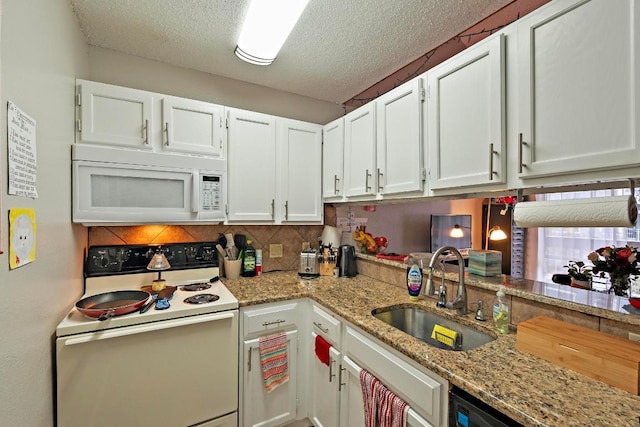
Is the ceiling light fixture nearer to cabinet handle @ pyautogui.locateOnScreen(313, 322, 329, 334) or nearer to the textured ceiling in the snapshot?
the textured ceiling

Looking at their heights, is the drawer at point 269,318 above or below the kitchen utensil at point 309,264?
below

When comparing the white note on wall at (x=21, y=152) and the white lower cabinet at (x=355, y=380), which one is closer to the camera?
the white note on wall at (x=21, y=152)

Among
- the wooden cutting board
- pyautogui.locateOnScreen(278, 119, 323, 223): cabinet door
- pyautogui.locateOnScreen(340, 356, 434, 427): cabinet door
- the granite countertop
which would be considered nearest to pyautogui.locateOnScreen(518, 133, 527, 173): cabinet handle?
the wooden cutting board

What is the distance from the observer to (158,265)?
1.70 metres

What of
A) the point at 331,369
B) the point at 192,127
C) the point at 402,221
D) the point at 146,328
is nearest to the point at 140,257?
the point at 146,328

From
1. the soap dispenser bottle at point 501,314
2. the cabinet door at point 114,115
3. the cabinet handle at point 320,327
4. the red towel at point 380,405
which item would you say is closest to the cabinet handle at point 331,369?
the cabinet handle at point 320,327

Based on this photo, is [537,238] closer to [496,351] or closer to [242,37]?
[496,351]

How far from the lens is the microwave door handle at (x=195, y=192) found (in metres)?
1.83

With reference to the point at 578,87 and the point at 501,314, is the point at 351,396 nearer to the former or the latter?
the point at 501,314

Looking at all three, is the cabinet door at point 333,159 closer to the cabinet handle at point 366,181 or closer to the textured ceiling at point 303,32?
the cabinet handle at point 366,181

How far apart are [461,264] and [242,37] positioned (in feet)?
5.86

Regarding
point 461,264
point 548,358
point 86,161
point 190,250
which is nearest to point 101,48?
point 86,161

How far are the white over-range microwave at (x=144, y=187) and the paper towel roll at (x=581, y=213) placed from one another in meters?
1.70

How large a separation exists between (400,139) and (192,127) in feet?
4.42
